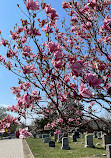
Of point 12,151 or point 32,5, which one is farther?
point 12,151

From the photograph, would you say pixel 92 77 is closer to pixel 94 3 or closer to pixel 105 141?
pixel 94 3

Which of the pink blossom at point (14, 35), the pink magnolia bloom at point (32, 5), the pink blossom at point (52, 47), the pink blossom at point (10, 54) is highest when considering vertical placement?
the pink magnolia bloom at point (32, 5)

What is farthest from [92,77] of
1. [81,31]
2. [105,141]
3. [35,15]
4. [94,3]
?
[105,141]

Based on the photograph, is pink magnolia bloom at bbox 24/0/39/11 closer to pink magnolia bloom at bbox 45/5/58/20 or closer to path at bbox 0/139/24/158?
pink magnolia bloom at bbox 45/5/58/20

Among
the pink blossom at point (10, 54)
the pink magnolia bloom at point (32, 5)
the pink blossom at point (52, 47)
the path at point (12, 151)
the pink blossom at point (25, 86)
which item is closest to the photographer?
the pink blossom at point (52, 47)

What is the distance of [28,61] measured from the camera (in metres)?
3.37

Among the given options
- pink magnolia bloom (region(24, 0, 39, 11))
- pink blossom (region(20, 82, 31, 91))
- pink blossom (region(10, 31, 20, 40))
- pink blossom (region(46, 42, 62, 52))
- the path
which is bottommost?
the path

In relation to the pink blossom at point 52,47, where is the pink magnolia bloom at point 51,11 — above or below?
above

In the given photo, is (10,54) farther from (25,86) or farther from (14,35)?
(25,86)

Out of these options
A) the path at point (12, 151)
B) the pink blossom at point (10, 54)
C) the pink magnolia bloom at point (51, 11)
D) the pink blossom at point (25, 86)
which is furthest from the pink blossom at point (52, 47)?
the path at point (12, 151)

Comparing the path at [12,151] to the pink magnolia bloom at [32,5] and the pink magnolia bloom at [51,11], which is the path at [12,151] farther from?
the pink magnolia bloom at [32,5]

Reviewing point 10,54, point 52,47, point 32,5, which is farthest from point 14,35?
Result: point 52,47

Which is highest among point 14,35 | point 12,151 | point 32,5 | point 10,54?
point 32,5

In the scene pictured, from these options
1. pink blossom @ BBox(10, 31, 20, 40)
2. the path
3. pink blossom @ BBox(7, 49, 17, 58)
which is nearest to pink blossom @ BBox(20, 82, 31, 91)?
pink blossom @ BBox(7, 49, 17, 58)
